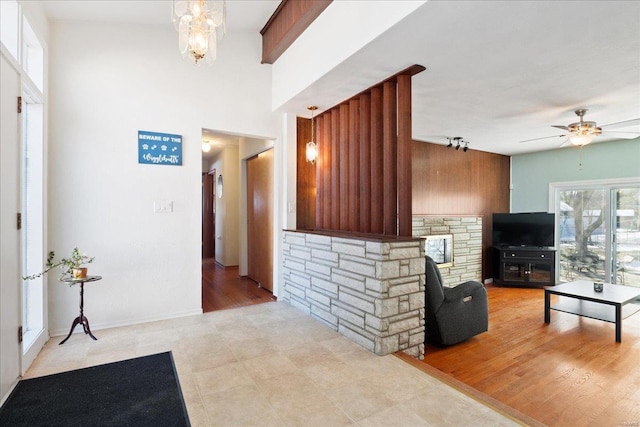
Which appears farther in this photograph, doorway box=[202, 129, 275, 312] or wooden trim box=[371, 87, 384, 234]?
doorway box=[202, 129, 275, 312]

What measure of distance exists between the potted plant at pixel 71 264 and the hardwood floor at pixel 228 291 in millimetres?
1281

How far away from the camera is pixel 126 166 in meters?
3.19

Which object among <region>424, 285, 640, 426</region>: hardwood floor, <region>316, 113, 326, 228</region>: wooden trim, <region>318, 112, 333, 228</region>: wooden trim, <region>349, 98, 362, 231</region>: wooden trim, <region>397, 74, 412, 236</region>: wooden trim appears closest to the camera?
<region>424, 285, 640, 426</region>: hardwood floor

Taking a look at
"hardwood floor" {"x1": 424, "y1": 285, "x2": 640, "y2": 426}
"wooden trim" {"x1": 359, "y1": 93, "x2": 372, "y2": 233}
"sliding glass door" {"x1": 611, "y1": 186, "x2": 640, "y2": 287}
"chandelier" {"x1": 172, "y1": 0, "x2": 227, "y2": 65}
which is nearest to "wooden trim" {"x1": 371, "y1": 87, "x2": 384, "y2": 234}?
"wooden trim" {"x1": 359, "y1": 93, "x2": 372, "y2": 233}

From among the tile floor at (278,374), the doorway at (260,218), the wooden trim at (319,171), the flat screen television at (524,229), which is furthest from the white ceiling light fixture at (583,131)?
the doorway at (260,218)

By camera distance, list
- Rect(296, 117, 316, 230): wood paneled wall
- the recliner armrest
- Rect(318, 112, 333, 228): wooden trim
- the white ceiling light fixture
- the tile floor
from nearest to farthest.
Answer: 1. the tile floor
2. the recliner armrest
3. the white ceiling light fixture
4. Rect(318, 112, 333, 228): wooden trim
5. Rect(296, 117, 316, 230): wood paneled wall

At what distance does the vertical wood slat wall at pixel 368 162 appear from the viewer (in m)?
2.87

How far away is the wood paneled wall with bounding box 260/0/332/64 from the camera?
2.94m

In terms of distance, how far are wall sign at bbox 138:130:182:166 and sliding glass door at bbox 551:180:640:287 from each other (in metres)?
6.55

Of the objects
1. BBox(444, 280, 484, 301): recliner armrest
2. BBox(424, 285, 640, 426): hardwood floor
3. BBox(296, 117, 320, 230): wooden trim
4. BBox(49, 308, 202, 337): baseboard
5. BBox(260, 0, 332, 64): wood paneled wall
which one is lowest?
BBox(424, 285, 640, 426): hardwood floor

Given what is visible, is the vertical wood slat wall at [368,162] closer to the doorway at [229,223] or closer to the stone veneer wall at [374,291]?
the stone veneer wall at [374,291]

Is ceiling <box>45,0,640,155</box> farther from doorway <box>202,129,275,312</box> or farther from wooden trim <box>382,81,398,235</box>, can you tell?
doorway <box>202,129,275,312</box>

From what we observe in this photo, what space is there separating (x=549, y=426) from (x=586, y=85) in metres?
2.97

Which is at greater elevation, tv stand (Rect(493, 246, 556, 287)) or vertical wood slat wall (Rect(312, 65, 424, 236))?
vertical wood slat wall (Rect(312, 65, 424, 236))
